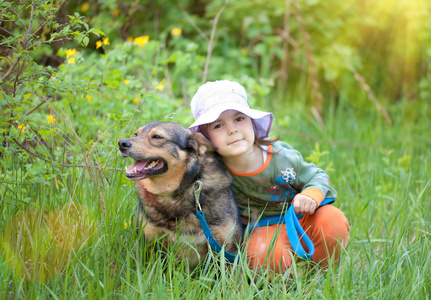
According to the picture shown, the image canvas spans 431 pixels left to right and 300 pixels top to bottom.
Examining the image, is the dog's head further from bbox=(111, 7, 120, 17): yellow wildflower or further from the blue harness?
bbox=(111, 7, 120, 17): yellow wildflower

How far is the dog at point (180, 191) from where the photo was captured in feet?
8.36

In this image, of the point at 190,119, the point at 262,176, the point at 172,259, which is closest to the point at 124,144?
the point at 172,259

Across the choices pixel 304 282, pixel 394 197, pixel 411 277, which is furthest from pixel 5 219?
pixel 394 197

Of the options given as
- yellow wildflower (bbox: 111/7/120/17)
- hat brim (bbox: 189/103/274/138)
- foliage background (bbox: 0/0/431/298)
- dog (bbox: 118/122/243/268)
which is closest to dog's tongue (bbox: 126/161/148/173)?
dog (bbox: 118/122/243/268)

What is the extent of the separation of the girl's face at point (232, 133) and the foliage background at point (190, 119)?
15.6 inches

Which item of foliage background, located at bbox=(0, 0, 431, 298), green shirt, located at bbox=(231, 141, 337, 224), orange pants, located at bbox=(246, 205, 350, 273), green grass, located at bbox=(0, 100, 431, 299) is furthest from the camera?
green shirt, located at bbox=(231, 141, 337, 224)

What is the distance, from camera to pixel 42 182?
2625 mm

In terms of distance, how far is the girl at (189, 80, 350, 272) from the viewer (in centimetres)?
266

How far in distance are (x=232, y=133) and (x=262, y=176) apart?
0.38 meters

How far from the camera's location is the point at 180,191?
102 inches

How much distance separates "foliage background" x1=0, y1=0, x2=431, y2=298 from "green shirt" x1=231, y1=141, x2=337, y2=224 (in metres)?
Result: 0.48

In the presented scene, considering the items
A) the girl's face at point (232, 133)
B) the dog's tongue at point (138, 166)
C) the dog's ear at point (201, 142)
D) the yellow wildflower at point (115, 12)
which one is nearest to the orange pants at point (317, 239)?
the girl's face at point (232, 133)

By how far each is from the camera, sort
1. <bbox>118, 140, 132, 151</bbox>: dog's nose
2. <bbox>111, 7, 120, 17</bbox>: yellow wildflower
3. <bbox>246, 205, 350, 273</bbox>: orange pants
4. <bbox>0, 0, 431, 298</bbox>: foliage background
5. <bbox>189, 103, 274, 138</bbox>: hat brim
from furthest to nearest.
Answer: <bbox>111, 7, 120, 17</bbox>: yellow wildflower → <bbox>246, 205, 350, 273</bbox>: orange pants → <bbox>189, 103, 274, 138</bbox>: hat brim → <bbox>118, 140, 132, 151</bbox>: dog's nose → <bbox>0, 0, 431, 298</bbox>: foliage background

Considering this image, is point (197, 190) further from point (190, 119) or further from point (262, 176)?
point (190, 119)
